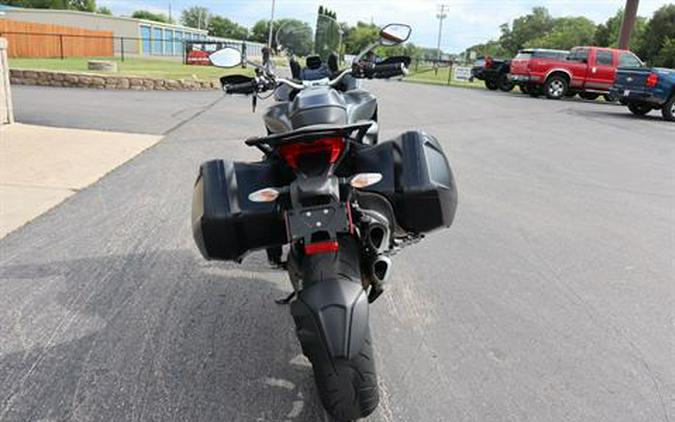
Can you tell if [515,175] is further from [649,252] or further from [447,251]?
[447,251]

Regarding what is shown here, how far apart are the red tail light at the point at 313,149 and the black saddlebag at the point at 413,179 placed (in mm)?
290

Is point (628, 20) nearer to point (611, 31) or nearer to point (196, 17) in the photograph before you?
point (611, 31)

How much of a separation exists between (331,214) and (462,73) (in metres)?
32.2

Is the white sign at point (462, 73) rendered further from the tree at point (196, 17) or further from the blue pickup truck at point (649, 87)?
the tree at point (196, 17)

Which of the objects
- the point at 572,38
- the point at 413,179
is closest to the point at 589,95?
the point at 413,179

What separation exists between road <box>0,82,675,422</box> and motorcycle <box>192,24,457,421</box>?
562 mm

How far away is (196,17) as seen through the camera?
116250 mm

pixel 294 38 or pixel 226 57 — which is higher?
pixel 294 38

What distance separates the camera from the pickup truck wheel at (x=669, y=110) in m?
15.9

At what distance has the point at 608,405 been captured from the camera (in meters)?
2.73

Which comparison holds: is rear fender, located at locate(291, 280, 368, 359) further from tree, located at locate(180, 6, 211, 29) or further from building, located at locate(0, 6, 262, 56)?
tree, located at locate(180, 6, 211, 29)

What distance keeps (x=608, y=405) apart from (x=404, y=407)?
995 mm

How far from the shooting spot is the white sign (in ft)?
106

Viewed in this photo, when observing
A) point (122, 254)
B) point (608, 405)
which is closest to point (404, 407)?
point (608, 405)
